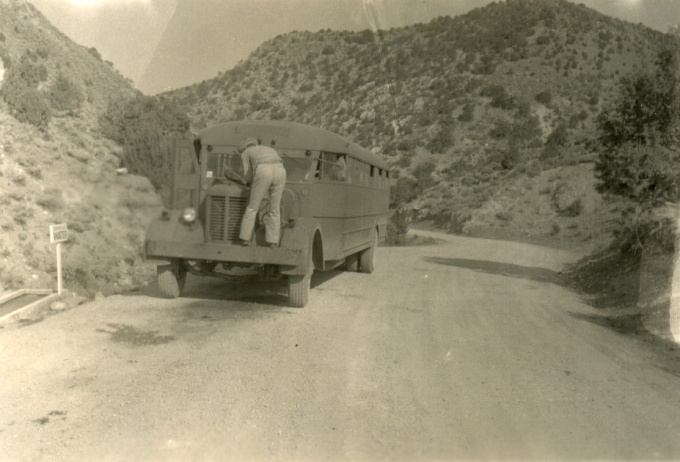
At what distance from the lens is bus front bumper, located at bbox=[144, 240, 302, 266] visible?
26.6ft

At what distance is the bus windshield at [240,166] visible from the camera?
9010 mm

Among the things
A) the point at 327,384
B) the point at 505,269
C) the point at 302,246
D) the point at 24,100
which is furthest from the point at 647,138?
the point at 24,100

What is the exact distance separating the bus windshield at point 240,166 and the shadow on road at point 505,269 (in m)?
6.50

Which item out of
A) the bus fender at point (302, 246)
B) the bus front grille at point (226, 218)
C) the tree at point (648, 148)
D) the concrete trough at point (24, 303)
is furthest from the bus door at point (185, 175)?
the tree at point (648, 148)

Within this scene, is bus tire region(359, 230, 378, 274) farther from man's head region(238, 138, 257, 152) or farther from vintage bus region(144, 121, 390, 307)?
man's head region(238, 138, 257, 152)

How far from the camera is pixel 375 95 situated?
49.3 m

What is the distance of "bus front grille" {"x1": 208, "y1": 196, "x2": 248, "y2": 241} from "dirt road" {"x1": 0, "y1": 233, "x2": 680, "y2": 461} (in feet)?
3.33

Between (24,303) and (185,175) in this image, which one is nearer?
(24,303)

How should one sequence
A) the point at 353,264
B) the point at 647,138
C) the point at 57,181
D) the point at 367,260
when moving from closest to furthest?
the point at 647,138 → the point at 367,260 → the point at 353,264 → the point at 57,181

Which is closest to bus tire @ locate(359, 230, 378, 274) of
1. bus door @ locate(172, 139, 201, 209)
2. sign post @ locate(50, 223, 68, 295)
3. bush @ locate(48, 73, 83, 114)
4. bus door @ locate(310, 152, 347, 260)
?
bus door @ locate(310, 152, 347, 260)

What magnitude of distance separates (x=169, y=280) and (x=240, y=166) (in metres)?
1.93

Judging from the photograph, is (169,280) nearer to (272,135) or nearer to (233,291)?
(233,291)

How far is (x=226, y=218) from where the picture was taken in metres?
8.38

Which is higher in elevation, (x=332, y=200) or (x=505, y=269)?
(x=332, y=200)
